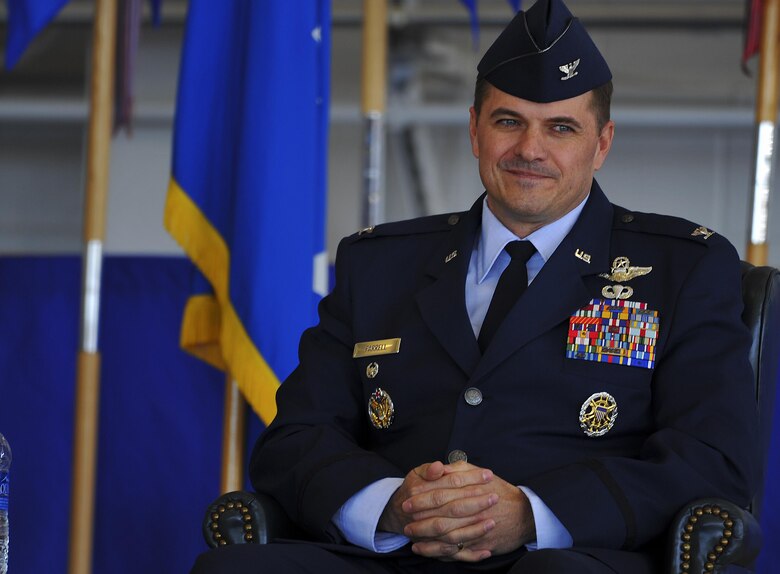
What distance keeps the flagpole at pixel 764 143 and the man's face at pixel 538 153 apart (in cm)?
126

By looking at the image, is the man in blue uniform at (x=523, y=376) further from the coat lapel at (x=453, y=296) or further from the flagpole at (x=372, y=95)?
the flagpole at (x=372, y=95)

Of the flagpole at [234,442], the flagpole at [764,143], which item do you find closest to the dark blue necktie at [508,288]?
the flagpole at [234,442]

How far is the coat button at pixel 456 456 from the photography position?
2070mm

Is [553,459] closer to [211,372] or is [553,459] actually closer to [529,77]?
[529,77]

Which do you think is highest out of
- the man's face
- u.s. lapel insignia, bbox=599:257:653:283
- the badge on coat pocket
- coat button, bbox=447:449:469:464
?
the man's face

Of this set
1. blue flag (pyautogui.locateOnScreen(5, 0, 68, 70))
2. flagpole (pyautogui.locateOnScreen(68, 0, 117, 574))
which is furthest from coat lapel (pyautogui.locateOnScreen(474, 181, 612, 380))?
blue flag (pyautogui.locateOnScreen(5, 0, 68, 70))

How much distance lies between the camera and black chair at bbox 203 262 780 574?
5.90ft

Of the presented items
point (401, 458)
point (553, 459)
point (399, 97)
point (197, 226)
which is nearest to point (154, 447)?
point (197, 226)

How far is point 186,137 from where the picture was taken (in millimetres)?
3289

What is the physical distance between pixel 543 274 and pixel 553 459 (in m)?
0.34

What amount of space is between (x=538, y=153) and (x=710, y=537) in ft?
2.53

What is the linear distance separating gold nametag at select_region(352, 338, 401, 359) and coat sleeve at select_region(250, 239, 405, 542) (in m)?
0.04

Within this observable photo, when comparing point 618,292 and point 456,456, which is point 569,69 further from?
point 456,456

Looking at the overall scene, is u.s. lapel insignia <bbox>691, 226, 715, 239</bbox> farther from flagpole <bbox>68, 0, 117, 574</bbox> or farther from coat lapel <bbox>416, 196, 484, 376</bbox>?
flagpole <bbox>68, 0, 117, 574</bbox>
